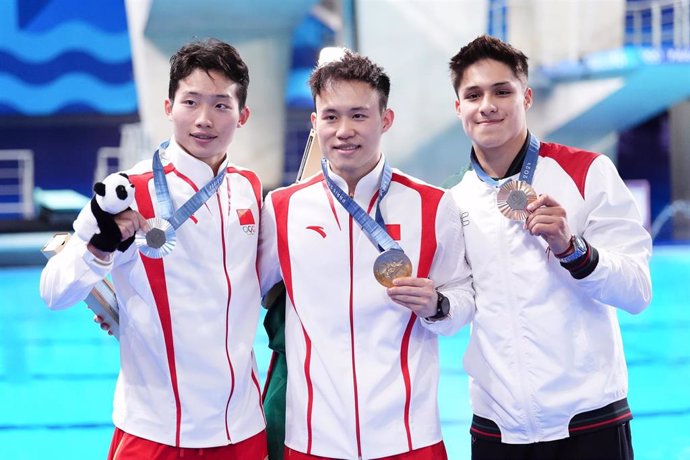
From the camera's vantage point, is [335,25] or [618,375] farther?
[335,25]

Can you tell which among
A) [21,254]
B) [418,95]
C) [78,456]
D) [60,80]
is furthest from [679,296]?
[60,80]

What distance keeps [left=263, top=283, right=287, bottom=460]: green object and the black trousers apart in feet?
2.29

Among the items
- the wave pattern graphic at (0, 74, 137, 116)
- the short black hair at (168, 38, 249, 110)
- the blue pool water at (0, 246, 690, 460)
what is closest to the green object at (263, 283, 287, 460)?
the short black hair at (168, 38, 249, 110)

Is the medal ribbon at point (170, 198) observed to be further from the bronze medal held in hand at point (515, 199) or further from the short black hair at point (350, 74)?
the bronze medal held in hand at point (515, 199)

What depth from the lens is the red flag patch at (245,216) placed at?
2.40 m

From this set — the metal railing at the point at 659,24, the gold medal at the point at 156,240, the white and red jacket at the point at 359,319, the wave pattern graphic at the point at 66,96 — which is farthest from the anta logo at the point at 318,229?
the wave pattern graphic at the point at 66,96

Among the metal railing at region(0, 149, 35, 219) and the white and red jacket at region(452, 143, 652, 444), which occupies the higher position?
the metal railing at region(0, 149, 35, 219)

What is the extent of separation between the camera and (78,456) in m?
4.41

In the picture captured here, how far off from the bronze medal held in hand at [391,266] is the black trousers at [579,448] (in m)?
0.71

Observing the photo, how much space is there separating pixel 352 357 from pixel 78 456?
287cm

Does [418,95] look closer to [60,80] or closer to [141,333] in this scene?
[60,80]

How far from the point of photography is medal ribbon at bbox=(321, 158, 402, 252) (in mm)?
2246

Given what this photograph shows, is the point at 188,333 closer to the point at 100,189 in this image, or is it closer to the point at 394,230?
the point at 100,189

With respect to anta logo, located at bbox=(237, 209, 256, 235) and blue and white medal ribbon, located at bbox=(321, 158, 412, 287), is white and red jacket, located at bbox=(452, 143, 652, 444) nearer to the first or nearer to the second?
blue and white medal ribbon, located at bbox=(321, 158, 412, 287)
